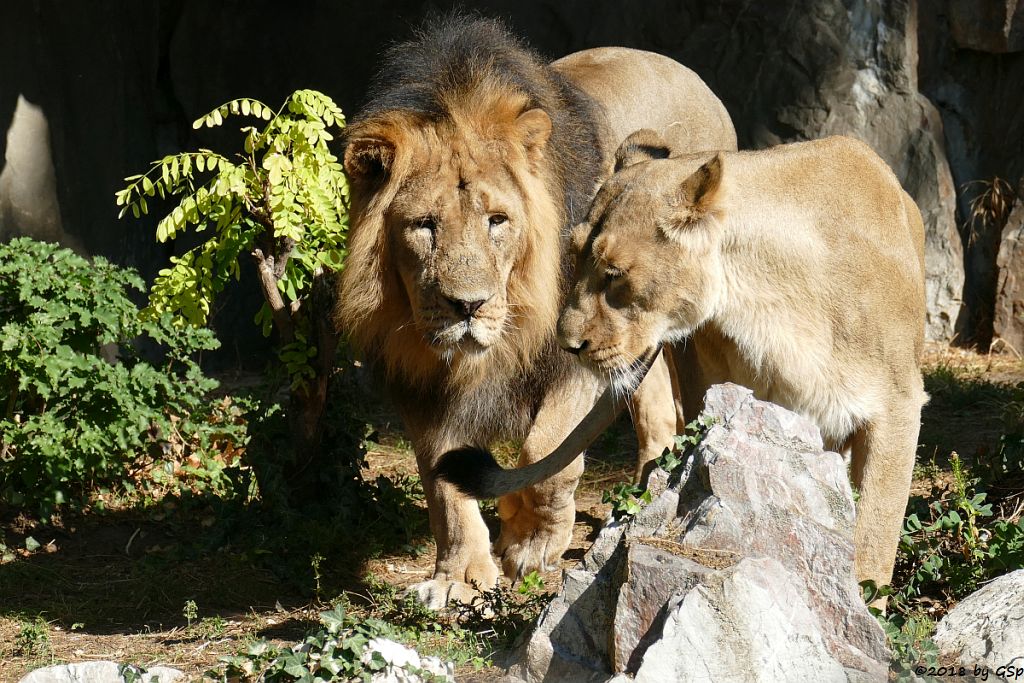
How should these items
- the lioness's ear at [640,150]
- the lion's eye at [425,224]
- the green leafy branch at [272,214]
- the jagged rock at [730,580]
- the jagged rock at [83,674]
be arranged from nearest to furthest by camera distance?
the jagged rock at [730,580]
the jagged rock at [83,674]
the lioness's ear at [640,150]
the lion's eye at [425,224]
the green leafy branch at [272,214]

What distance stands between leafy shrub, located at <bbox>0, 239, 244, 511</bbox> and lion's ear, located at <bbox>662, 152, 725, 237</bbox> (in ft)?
9.98

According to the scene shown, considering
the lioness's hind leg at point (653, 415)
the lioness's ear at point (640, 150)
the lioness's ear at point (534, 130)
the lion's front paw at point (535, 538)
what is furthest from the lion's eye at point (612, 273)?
the lioness's hind leg at point (653, 415)

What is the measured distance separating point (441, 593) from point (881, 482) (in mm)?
1856

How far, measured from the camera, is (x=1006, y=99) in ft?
30.5

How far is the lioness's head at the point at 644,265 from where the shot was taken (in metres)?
3.79

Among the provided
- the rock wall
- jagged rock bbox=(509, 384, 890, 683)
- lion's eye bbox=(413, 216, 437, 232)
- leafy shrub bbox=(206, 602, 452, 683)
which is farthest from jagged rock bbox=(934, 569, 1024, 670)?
the rock wall

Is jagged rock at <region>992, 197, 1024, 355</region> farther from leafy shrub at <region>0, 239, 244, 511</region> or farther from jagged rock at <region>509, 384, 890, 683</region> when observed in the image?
jagged rock at <region>509, 384, 890, 683</region>

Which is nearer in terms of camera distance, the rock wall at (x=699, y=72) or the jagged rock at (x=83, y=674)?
the jagged rock at (x=83, y=674)

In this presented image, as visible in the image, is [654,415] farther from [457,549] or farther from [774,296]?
[774,296]

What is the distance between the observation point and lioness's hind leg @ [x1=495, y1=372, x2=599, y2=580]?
527 centimetres

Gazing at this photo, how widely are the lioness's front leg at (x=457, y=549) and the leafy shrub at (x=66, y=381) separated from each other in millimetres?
1740

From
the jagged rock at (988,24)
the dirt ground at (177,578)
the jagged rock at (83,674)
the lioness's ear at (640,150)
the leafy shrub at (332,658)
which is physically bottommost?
the dirt ground at (177,578)

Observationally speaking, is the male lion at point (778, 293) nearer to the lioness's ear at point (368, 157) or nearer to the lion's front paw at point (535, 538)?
the lioness's ear at point (368, 157)

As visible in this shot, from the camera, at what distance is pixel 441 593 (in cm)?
496
